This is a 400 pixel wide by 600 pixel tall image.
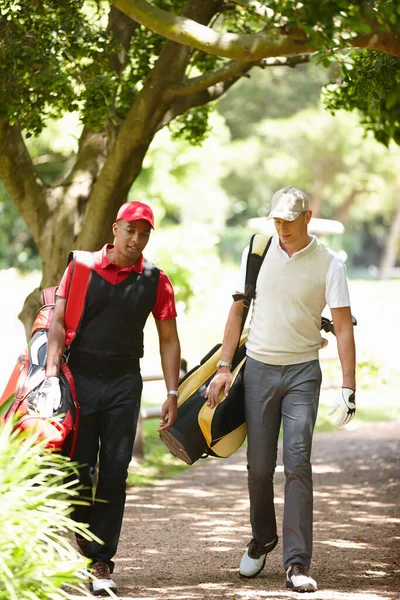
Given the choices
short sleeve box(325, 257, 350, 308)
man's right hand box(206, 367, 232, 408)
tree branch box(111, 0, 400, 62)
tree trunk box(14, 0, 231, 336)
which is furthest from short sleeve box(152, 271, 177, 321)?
tree trunk box(14, 0, 231, 336)

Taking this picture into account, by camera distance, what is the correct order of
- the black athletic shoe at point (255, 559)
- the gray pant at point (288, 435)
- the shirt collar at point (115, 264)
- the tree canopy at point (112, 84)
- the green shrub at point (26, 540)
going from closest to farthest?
the green shrub at point (26, 540), the shirt collar at point (115, 264), the gray pant at point (288, 435), the black athletic shoe at point (255, 559), the tree canopy at point (112, 84)

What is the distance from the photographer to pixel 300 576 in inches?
227

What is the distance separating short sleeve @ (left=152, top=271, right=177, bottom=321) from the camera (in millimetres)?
5969

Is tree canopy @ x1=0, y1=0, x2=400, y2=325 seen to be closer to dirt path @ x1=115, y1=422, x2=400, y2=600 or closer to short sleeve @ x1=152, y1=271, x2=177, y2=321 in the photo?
short sleeve @ x1=152, y1=271, x2=177, y2=321

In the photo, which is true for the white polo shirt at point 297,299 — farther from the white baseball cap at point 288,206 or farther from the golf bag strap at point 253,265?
the white baseball cap at point 288,206

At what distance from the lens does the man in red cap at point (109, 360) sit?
573 centimetres

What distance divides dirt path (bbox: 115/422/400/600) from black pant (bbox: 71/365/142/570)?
0.38 m

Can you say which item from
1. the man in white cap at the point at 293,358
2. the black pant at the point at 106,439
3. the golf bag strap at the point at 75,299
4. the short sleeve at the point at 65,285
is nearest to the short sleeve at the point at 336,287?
the man in white cap at the point at 293,358

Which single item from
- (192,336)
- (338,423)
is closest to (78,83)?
(338,423)

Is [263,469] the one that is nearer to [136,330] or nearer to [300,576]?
[300,576]

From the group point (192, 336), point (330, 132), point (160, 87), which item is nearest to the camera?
point (160, 87)

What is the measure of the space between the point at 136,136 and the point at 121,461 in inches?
142

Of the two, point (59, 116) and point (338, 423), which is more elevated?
point (59, 116)

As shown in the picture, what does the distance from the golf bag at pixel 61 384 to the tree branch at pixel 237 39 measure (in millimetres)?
1450
